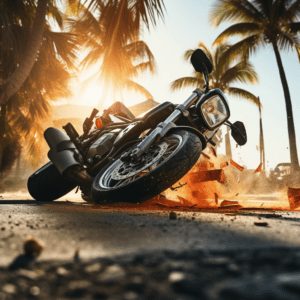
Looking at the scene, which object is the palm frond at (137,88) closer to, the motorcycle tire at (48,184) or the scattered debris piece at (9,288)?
the motorcycle tire at (48,184)

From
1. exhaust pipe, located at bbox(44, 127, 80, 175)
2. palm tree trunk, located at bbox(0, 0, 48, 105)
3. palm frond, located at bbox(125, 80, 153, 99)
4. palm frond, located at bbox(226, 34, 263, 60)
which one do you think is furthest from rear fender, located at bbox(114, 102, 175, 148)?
palm frond, located at bbox(125, 80, 153, 99)

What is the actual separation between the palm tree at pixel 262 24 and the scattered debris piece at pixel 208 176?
939 centimetres

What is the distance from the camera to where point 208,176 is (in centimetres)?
344

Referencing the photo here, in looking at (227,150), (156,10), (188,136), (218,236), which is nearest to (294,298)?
(218,236)

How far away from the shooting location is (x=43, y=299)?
0.48 metres

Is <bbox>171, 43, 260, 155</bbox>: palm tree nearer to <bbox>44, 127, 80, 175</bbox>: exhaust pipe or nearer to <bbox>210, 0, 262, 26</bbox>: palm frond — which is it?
<bbox>210, 0, 262, 26</bbox>: palm frond

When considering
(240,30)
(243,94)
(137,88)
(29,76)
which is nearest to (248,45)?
(240,30)

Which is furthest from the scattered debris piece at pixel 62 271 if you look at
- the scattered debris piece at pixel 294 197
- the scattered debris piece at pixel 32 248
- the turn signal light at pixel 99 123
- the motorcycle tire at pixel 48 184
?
the scattered debris piece at pixel 294 197

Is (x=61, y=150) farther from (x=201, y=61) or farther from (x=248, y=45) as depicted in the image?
(x=248, y=45)

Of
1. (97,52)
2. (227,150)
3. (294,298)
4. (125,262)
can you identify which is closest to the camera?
(294,298)

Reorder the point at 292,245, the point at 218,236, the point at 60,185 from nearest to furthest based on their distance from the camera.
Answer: the point at 292,245 → the point at 218,236 → the point at 60,185

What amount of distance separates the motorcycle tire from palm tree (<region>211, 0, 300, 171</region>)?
10.4 meters

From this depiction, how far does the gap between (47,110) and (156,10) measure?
6743 mm

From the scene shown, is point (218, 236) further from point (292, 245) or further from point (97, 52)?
point (97, 52)
